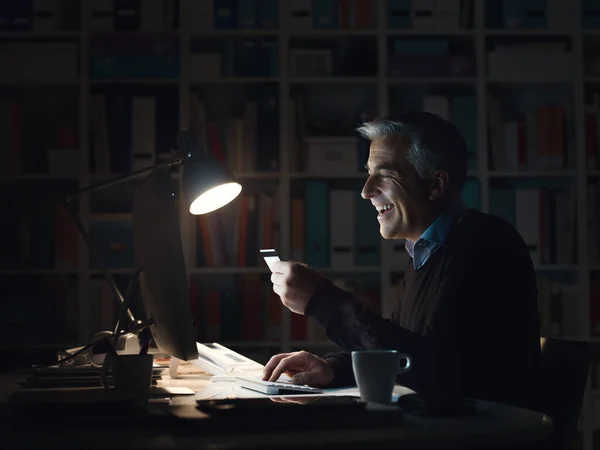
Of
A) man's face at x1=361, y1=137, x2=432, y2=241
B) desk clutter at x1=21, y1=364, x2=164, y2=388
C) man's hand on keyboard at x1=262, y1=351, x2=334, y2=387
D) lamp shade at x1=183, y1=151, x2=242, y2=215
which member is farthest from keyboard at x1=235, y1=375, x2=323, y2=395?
man's face at x1=361, y1=137, x2=432, y2=241

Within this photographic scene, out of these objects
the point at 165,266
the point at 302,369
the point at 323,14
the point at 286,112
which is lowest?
the point at 302,369

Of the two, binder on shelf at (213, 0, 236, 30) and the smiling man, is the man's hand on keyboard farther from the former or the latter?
binder on shelf at (213, 0, 236, 30)

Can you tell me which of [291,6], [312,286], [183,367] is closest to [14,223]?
[291,6]

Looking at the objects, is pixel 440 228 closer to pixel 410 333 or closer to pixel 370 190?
pixel 370 190

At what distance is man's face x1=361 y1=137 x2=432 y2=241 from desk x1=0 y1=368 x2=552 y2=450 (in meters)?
1.01

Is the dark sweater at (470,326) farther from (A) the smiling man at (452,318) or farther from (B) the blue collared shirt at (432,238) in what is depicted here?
(B) the blue collared shirt at (432,238)

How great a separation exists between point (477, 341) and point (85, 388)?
0.75 metres

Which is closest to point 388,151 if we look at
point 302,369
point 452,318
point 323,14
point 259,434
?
point 452,318

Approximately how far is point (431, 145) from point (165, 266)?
0.89m

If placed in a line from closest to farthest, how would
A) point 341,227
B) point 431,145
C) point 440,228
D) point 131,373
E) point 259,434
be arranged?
point 259,434 → point 131,373 → point 440,228 → point 431,145 → point 341,227

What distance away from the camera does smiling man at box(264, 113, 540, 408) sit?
5.33 feet

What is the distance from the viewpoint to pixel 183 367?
6.66 ft

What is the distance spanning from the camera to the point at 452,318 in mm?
1707

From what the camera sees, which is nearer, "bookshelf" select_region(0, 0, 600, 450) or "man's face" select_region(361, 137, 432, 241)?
"man's face" select_region(361, 137, 432, 241)
